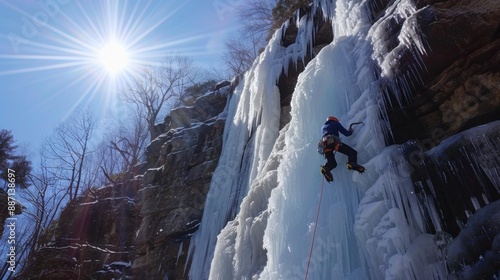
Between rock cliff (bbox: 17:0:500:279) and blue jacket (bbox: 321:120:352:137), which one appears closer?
rock cliff (bbox: 17:0:500:279)

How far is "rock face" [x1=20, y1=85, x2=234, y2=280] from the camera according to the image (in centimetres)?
873

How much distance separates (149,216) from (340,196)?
275 inches

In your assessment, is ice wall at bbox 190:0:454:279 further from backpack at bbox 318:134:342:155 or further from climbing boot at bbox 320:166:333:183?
backpack at bbox 318:134:342:155

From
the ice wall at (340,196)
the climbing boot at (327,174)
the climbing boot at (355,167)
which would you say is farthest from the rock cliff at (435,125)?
the climbing boot at (327,174)

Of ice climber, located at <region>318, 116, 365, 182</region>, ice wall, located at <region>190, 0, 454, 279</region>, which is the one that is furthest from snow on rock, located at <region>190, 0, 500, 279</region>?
ice climber, located at <region>318, 116, 365, 182</region>

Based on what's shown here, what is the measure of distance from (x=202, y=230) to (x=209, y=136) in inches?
125

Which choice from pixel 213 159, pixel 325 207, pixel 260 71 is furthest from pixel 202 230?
pixel 325 207

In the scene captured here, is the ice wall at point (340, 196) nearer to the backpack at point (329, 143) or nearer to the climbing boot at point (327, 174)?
the climbing boot at point (327, 174)

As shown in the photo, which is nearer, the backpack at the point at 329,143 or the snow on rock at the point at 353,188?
the snow on rock at the point at 353,188

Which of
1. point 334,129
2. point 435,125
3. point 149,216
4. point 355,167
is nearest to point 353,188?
point 355,167

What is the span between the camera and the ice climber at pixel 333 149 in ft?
12.2

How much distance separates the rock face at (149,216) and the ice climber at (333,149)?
5.47 m

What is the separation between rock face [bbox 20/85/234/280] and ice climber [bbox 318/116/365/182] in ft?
18.0

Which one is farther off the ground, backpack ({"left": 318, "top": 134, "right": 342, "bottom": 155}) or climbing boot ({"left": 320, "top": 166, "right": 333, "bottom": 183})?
backpack ({"left": 318, "top": 134, "right": 342, "bottom": 155})
